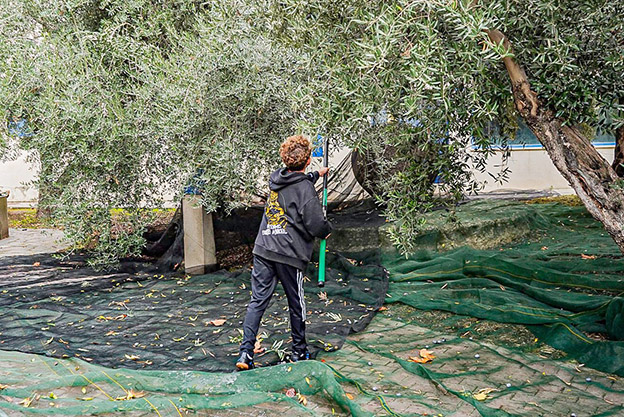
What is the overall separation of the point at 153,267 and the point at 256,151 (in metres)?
2.41

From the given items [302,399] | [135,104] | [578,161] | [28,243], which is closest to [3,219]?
[28,243]

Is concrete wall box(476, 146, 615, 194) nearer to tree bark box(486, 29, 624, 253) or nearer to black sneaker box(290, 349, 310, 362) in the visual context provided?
tree bark box(486, 29, 624, 253)

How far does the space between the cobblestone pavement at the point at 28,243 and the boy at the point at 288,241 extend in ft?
17.7

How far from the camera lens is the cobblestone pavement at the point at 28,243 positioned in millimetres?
9438

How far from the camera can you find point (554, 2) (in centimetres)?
329

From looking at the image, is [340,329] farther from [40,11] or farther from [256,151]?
[40,11]

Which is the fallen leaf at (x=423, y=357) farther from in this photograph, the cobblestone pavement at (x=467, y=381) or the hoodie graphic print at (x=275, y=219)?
the hoodie graphic print at (x=275, y=219)

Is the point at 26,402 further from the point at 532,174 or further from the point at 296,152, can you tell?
the point at 532,174

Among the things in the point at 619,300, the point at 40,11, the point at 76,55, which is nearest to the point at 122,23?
the point at 76,55

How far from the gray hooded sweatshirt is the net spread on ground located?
0.83 meters

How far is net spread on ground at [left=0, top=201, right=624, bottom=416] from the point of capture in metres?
3.79

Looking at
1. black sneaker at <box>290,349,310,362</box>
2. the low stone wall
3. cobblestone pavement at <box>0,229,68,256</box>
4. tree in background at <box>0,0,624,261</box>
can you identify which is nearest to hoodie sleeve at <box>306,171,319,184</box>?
tree in background at <box>0,0,624,261</box>

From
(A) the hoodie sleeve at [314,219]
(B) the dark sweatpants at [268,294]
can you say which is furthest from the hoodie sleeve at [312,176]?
(B) the dark sweatpants at [268,294]

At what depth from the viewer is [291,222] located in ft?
14.3
